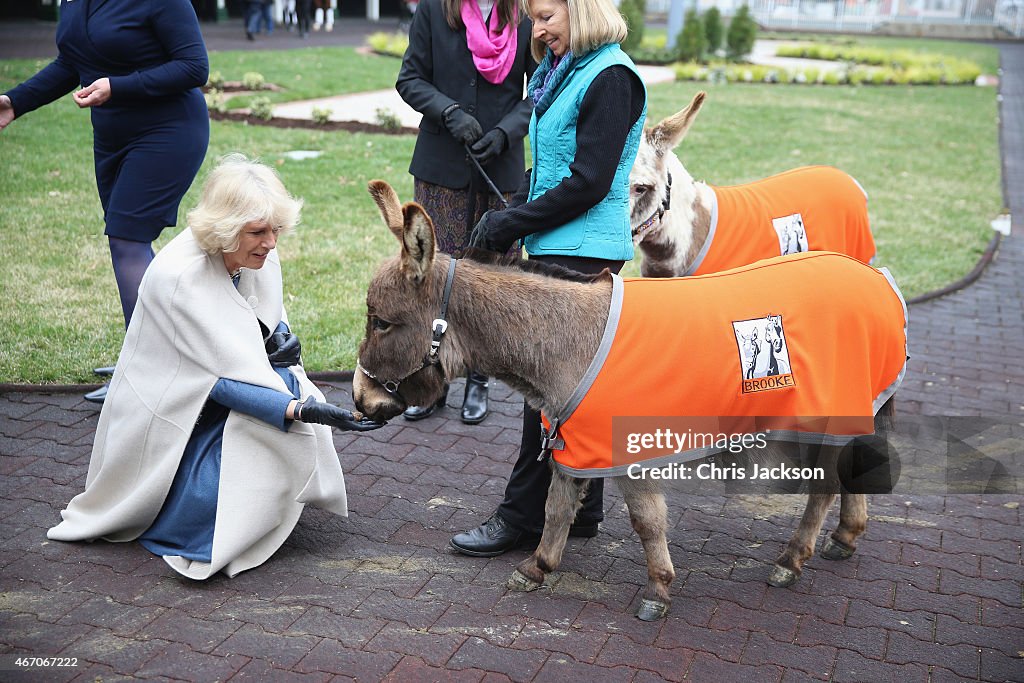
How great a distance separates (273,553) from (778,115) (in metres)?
16.6

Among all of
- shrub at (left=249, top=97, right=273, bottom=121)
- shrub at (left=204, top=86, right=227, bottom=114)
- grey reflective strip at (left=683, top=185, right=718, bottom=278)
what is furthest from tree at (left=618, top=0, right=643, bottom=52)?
grey reflective strip at (left=683, top=185, right=718, bottom=278)

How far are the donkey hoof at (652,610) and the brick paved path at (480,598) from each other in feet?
0.18

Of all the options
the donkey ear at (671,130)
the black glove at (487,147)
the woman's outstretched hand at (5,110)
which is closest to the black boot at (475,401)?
the black glove at (487,147)

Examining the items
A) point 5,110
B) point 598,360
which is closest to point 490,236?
point 598,360

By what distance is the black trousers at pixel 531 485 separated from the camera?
14.0 ft

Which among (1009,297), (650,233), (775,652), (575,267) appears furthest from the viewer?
(1009,297)

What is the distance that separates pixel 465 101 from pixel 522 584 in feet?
9.30

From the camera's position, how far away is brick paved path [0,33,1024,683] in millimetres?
3611

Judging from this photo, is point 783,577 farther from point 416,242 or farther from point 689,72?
point 689,72

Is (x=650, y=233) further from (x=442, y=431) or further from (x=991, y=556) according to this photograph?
(x=991, y=556)

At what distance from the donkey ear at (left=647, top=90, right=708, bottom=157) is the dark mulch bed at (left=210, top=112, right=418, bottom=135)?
9631mm

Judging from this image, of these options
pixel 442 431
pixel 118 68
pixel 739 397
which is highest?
pixel 118 68

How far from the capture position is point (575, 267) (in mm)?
4141

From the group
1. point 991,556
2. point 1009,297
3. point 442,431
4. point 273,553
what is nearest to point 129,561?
point 273,553
